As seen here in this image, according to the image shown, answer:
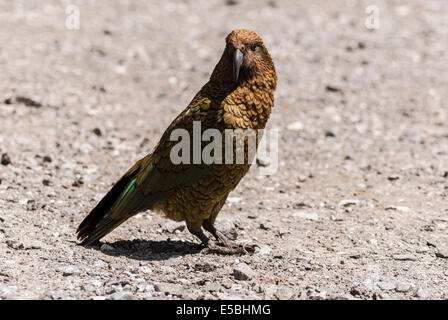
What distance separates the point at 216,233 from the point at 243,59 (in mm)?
1697

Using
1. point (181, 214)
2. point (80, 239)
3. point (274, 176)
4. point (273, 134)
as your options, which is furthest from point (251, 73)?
point (273, 134)

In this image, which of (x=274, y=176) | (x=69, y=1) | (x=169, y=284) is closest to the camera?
(x=169, y=284)

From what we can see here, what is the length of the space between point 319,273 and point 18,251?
2.58m

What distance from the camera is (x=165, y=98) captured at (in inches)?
430

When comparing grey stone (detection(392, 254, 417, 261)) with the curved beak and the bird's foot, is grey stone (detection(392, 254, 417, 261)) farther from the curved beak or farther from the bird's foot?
the curved beak

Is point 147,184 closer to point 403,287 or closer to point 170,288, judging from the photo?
point 170,288

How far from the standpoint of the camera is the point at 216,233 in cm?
636

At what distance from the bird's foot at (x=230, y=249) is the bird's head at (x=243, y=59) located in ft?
5.00

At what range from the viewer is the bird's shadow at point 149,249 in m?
6.01

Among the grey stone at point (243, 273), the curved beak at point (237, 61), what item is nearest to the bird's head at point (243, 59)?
the curved beak at point (237, 61)

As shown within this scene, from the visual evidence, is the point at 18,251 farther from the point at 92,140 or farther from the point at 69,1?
the point at 69,1

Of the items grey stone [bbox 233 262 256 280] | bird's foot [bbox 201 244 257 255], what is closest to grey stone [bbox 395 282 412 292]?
grey stone [bbox 233 262 256 280]

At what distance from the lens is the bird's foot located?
6105 mm

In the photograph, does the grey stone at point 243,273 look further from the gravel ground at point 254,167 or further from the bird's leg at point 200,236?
the bird's leg at point 200,236
